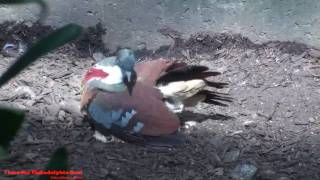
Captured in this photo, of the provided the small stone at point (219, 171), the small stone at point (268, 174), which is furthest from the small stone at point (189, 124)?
the small stone at point (268, 174)

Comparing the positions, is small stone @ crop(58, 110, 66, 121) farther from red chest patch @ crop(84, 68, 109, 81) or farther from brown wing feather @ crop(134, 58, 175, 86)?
brown wing feather @ crop(134, 58, 175, 86)

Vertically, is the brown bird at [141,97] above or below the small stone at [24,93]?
above

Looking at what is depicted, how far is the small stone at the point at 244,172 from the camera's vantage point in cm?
213

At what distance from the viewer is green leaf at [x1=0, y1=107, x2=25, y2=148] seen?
816 mm

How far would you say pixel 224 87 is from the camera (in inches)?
114

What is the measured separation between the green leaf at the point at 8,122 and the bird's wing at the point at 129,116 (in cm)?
149

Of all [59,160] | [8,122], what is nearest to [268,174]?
[59,160]

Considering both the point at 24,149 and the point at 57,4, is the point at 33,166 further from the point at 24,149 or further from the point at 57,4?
the point at 57,4

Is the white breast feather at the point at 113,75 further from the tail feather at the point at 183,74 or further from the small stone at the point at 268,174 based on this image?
the small stone at the point at 268,174

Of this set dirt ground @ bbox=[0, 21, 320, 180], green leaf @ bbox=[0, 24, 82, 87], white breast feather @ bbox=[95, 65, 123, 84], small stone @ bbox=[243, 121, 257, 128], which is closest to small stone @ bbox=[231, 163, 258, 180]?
dirt ground @ bbox=[0, 21, 320, 180]

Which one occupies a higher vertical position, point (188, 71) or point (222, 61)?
point (188, 71)

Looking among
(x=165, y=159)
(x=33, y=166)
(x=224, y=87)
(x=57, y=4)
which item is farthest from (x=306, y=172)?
(x=57, y=4)

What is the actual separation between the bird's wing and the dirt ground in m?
0.08

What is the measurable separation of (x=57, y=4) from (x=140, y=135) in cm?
119
